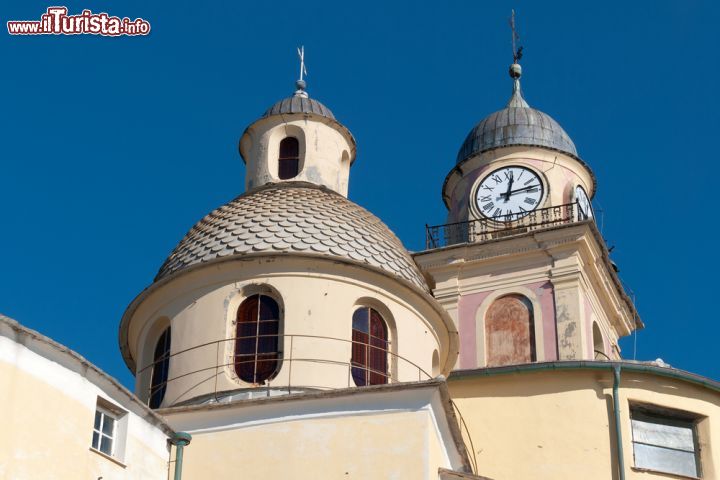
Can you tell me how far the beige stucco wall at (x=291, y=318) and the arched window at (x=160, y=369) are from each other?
7.2 inches

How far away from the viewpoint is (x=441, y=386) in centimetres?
2442

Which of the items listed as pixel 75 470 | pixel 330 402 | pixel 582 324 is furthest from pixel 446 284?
pixel 75 470

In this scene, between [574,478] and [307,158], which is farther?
[307,158]

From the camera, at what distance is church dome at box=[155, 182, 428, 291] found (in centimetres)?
2830

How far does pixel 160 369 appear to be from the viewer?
28297 mm

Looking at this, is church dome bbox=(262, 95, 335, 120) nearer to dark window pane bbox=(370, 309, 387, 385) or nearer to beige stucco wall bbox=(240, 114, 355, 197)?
beige stucco wall bbox=(240, 114, 355, 197)

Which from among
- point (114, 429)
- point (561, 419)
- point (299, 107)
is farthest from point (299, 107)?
point (114, 429)

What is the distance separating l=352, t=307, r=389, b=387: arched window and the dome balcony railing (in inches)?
0.7

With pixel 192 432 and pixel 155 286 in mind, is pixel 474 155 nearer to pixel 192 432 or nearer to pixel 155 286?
pixel 155 286

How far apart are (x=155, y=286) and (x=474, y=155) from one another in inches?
543

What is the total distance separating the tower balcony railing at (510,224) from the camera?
126 ft

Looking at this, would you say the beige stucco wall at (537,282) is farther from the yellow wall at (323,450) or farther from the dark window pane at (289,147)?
the yellow wall at (323,450)

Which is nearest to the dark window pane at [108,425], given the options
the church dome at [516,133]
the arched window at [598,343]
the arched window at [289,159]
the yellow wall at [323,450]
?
the yellow wall at [323,450]

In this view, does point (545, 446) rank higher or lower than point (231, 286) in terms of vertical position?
lower
